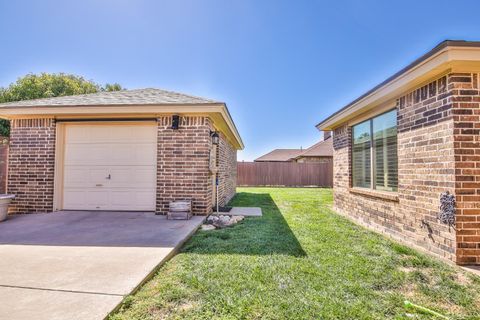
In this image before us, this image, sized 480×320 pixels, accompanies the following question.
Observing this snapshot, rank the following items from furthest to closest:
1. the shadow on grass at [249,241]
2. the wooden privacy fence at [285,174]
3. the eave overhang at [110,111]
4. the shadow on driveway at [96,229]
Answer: the wooden privacy fence at [285,174], the eave overhang at [110,111], the shadow on driveway at [96,229], the shadow on grass at [249,241]

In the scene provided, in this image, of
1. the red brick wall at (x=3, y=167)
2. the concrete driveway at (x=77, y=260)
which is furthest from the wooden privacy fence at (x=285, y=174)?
the red brick wall at (x=3, y=167)

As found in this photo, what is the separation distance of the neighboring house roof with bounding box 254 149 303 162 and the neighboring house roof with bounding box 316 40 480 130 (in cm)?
2526

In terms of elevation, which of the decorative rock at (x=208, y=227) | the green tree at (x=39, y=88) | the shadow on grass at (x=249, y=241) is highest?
the green tree at (x=39, y=88)

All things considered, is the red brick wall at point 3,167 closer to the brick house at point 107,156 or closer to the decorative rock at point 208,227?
the brick house at point 107,156

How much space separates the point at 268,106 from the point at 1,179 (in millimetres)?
12756

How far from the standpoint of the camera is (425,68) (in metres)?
3.19

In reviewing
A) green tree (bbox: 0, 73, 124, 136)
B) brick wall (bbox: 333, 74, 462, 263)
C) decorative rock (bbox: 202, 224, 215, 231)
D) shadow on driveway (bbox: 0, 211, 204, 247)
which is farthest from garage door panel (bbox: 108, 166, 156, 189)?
green tree (bbox: 0, 73, 124, 136)

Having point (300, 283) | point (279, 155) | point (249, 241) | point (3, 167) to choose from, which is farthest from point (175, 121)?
point (279, 155)

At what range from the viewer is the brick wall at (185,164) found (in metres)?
5.66

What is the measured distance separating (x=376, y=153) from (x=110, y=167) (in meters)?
6.15

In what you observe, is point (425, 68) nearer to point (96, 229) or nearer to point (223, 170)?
point (96, 229)

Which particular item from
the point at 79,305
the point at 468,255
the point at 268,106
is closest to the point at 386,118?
the point at 468,255

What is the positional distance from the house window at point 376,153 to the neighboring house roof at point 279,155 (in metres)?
24.0

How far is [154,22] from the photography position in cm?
676
